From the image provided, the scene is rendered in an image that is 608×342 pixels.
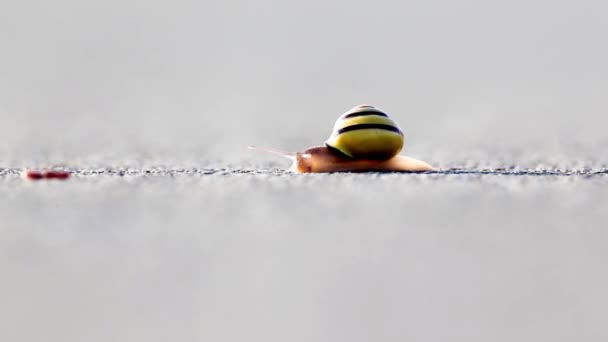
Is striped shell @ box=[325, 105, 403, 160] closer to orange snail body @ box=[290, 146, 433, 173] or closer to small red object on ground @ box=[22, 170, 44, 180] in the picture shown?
orange snail body @ box=[290, 146, 433, 173]

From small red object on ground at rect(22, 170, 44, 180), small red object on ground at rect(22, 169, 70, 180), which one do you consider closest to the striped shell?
small red object on ground at rect(22, 169, 70, 180)

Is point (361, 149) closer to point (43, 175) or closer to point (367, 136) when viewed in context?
point (367, 136)

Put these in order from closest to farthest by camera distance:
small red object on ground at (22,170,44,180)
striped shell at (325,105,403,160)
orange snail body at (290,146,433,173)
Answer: small red object on ground at (22,170,44,180) < striped shell at (325,105,403,160) < orange snail body at (290,146,433,173)

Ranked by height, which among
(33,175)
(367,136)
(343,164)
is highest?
(367,136)

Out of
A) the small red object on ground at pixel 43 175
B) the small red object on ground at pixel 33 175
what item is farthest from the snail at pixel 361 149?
the small red object on ground at pixel 33 175

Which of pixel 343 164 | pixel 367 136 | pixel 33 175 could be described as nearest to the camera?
pixel 33 175

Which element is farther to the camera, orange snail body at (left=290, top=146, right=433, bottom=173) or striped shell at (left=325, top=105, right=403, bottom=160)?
orange snail body at (left=290, top=146, right=433, bottom=173)

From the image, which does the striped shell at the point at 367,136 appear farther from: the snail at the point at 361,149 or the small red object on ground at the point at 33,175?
the small red object on ground at the point at 33,175

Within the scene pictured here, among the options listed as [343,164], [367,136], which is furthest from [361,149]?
[343,164]

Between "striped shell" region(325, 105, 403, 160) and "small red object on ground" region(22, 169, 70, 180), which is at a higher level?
"striped shell" region(325, 105, 403, 160)
